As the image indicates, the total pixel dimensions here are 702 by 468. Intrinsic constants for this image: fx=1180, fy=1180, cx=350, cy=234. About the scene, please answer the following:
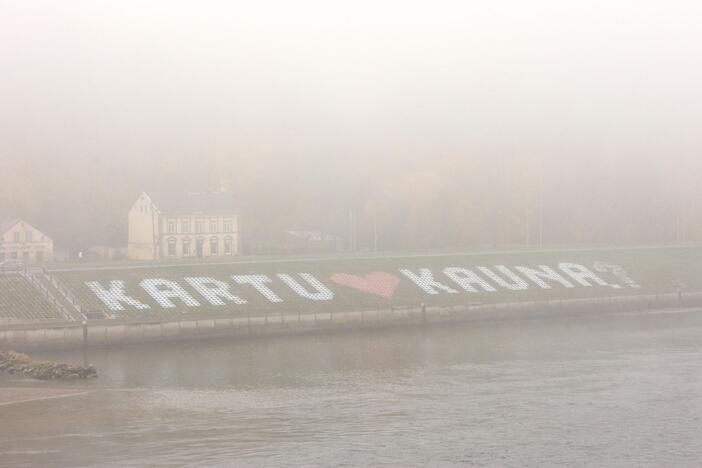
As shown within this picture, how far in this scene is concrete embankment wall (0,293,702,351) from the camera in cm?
5662

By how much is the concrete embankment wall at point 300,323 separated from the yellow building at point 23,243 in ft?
116

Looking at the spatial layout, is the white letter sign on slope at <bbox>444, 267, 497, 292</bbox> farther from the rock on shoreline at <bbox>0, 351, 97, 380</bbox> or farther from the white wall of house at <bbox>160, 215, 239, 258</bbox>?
the rock on shoreline at <bbox>0, 351, 97, 380</bbox>

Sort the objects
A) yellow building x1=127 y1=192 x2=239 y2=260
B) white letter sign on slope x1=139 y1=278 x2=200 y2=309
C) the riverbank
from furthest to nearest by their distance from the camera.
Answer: yellow building x1=127 y1=192 x2=239 y2=260 < white letter sign on slope x1=139 y1=278 x2=200 y2=309 < the riverbank

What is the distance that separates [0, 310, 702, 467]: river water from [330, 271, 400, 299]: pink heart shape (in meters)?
11.7

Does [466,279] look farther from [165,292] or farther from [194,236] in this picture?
[194,236]

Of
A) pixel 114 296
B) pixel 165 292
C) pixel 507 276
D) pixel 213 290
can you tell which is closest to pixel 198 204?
pixel 213 290

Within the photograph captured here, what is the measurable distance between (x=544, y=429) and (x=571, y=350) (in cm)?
1878

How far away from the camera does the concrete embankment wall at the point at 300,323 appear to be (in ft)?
186

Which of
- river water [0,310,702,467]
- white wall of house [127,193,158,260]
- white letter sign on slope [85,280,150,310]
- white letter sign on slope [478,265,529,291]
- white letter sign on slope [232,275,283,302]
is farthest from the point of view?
white wall of house [127,193,158,260]

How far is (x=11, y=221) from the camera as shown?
9575 cm

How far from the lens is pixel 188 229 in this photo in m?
91.9

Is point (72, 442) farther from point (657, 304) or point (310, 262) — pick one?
point (657, 304)

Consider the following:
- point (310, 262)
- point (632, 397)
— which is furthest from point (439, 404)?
point (310, 262)

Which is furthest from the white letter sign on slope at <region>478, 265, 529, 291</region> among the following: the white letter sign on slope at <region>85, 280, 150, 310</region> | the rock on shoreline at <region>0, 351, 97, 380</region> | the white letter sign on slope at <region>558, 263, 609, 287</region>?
the rock on shoreline at <region>0, 351, 97, 380</region>
